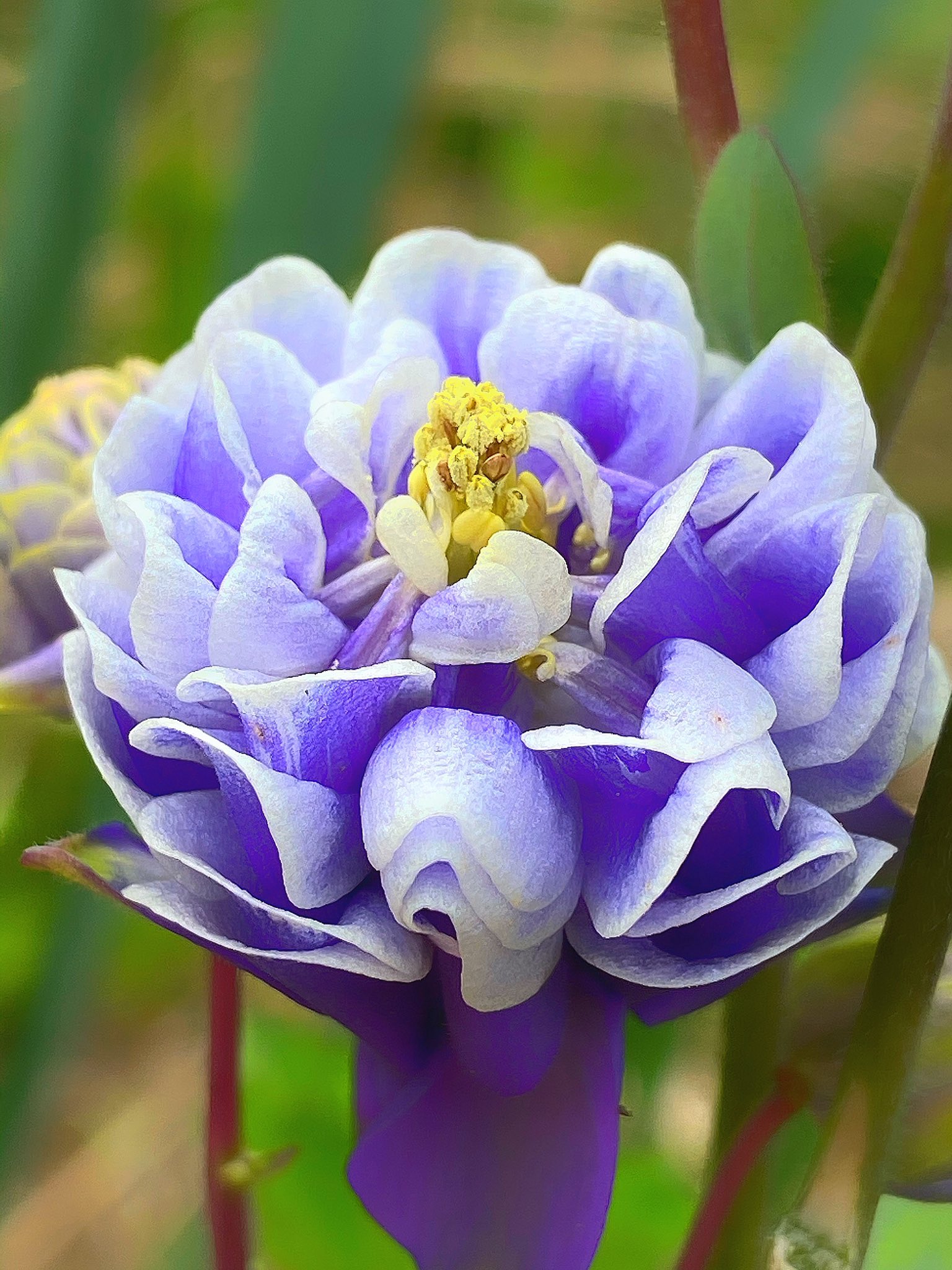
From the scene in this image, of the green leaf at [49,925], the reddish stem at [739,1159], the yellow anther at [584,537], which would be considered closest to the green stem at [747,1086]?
the reddish stem at [739,1159]

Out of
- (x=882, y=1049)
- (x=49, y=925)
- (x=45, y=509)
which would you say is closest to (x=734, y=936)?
(x=882, y=1049)

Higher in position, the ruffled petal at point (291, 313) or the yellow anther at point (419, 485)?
the ruffled petal at point (291, 313)

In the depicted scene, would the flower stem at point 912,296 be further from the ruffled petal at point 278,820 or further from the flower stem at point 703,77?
the ruffled petal at point 278,820

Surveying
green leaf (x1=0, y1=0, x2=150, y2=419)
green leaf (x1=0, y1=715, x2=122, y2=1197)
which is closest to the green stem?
green leaf (x1=0, y1=715, x2=122, y2=1197)

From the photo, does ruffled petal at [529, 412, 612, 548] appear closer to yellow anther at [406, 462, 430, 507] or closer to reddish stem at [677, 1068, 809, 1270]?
yellow anther at [406, 462, 430, 507]

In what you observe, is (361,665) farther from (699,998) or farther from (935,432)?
(935,432)

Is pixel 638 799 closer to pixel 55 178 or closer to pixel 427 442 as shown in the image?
pixel 427 442
